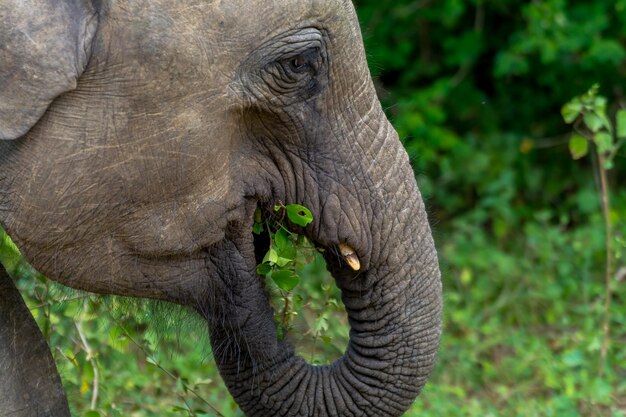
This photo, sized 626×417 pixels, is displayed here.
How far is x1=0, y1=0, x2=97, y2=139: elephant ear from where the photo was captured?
2.78m

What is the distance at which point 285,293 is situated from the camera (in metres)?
3.43

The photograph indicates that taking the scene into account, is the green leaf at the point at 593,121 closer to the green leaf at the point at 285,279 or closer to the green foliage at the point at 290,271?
the green foliage at the point at 290,271

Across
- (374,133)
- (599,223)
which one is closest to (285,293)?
(374,133)

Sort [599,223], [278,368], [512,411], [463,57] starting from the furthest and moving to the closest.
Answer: [463,57], [599,223], [512,411], [278,368]

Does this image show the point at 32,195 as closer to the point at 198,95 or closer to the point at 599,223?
the point at 198,95

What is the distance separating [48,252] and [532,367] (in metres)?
2.92

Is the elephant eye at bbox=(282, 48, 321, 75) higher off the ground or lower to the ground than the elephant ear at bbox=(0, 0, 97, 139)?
higher

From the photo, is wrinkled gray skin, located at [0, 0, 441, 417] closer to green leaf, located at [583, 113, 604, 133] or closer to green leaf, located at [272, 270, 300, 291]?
green leaf, located at [272, 270, 300, 291]

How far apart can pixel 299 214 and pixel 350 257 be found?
17 centimetres

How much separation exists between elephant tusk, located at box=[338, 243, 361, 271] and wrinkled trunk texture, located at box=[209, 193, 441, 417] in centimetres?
6

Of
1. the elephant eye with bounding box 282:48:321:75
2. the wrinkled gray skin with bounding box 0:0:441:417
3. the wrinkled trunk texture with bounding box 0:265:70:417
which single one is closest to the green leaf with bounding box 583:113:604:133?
the wrinkled gray skin with bounding box 0:0:441:417

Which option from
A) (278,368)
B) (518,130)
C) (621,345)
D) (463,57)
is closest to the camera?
(278,368)

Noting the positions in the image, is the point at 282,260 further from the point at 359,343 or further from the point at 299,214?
the point at 359,343

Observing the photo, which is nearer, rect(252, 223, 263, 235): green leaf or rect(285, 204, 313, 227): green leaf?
rect(285, 204, 313, 227): green leaf
